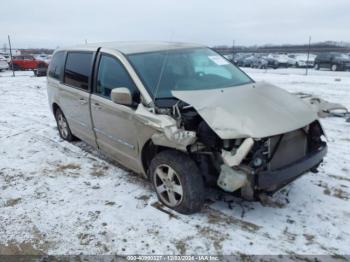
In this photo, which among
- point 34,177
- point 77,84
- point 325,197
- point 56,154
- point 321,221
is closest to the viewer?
point 321,221

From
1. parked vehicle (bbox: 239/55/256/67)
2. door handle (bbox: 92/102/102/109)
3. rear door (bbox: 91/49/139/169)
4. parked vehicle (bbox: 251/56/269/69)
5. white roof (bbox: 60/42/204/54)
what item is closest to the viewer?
rear door (bbox: 91/49/139/169)

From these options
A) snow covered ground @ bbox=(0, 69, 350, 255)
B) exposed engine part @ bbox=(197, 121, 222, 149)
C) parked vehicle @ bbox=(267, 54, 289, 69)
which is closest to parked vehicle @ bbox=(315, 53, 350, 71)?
parked vehicle @ bbox=(267, 54, 289, 69)

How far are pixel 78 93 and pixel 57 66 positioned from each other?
4.27 ft

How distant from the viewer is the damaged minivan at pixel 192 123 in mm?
2969

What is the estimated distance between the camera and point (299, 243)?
2.96 metres

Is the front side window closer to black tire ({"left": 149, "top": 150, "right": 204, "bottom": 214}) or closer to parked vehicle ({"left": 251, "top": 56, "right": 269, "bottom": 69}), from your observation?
black tire ({"left": 149, "top": 150, "right": 204, "bottom": 214})

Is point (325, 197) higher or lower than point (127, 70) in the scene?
lower

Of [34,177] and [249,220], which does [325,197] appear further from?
[34,177]

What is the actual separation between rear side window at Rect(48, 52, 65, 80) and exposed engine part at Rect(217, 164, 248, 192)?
3772 mm

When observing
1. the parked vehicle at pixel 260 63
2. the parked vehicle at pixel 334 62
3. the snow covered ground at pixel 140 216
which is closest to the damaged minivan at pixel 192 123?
the snow covered ground at pixel 140 216

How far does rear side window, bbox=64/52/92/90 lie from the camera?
4645mm

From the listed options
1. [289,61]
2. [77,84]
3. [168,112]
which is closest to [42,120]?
[77,84]

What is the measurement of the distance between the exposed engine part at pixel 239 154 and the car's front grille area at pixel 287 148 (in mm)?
323

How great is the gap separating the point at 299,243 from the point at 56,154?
3.99 metres
